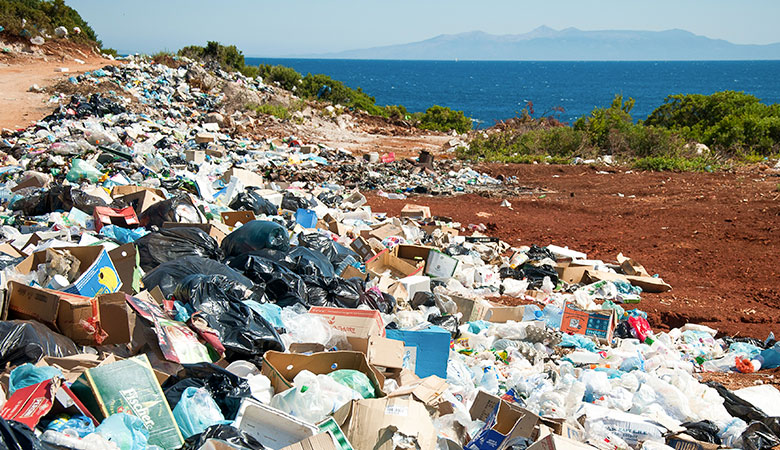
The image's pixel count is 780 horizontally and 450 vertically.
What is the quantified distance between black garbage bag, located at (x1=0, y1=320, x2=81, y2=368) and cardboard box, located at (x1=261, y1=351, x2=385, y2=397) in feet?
3.22

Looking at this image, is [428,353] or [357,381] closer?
[357,381]

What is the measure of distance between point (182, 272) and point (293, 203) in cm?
347

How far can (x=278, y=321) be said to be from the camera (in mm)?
3660

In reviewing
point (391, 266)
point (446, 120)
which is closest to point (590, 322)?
point (391, 266)

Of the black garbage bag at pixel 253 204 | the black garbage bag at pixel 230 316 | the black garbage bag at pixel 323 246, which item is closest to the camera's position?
the black garbage bag at pixel 230 316

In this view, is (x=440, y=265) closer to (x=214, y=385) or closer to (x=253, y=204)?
(x=253, y=204)

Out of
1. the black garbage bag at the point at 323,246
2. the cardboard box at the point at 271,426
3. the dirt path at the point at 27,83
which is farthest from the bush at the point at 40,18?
the cardboard box at the point at 271,426

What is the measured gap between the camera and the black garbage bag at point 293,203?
732 cm

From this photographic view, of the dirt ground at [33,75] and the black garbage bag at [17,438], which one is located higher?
the dirt ground at [33,75]

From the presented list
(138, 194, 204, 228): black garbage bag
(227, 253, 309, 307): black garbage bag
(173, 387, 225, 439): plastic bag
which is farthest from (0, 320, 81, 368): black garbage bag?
(138, 194, 204, 228): black garbage bag

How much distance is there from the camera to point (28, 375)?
2463 mm

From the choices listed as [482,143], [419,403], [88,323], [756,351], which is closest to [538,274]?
[756,351]

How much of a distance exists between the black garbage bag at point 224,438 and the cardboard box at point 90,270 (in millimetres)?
1559

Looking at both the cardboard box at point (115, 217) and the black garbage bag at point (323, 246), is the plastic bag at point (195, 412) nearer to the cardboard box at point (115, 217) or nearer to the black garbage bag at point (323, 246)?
the black garbage bag at point (323, 246)
